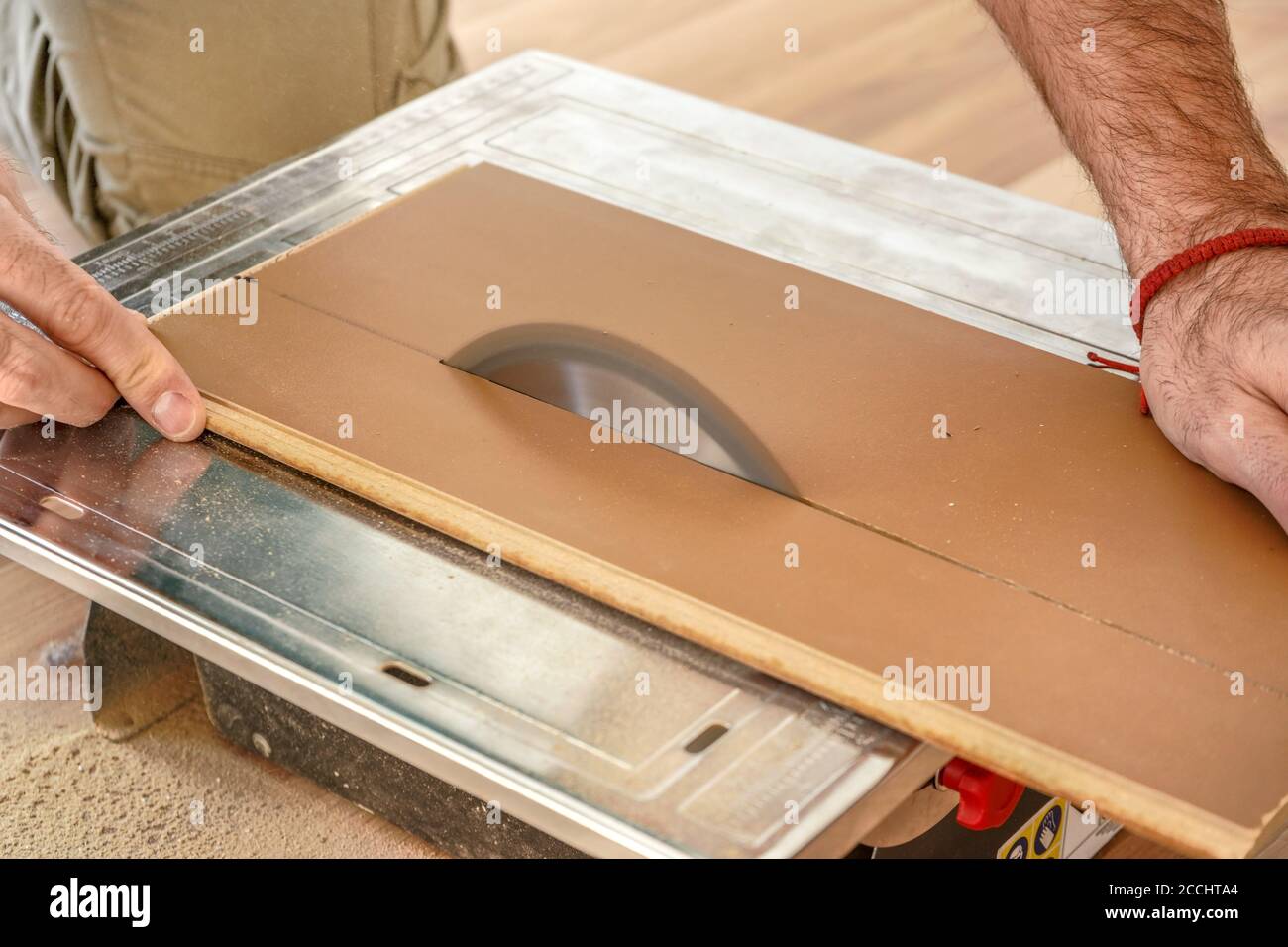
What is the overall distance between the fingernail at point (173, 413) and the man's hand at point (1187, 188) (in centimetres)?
66

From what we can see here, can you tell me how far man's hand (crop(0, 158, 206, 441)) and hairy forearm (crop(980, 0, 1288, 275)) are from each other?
727 millimetres

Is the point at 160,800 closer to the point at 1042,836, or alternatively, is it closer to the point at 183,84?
the point at 1042,836

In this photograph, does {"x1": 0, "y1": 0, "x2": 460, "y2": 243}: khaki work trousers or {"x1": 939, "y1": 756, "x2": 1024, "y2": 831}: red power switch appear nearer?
{"x1": 939, "y1": 756, "x2": 1024, "y2": 831}: red power switch

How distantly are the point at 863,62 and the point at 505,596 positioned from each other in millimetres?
2438

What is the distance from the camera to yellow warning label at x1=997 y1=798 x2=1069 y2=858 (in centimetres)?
101

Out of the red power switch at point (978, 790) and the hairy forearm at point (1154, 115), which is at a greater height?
the hairy forearm at point (1154, 115)

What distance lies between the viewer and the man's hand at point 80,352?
97cm

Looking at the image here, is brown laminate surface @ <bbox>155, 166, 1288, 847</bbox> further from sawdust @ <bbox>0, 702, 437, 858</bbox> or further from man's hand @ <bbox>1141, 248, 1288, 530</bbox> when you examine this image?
sawdust @ <bbox>0, 702, 437, 858</bbox>

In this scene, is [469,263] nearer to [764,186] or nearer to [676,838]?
[764,186]

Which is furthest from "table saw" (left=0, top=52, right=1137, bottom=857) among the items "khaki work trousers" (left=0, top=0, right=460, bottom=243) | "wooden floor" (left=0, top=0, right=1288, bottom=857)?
"wooden floor" (left=0, top=0, right=1288, bottom=857)

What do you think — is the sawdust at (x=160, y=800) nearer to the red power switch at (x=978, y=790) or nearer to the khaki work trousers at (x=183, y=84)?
the red power switch at (x=978, y=790)

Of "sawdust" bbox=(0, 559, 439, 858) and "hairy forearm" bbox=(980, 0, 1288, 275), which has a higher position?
"hairy forearm" bbox=(980, 0, 1288, 275)

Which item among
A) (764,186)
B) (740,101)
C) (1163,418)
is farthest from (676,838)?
(740,101)

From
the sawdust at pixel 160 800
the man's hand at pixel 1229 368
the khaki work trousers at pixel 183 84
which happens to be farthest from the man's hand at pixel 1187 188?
the khaki work trousers at pixel 183 84
